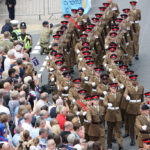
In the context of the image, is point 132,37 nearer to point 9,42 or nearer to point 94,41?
point 94,41

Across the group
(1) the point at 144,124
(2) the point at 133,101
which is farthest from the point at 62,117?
(2) the point at 133,101

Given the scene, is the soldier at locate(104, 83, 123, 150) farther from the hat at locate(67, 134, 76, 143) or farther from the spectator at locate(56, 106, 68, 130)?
the hat at locate(67, 134, 76, 143)

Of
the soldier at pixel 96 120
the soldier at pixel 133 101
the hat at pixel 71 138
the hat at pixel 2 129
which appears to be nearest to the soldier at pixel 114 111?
the soldier at pixel 133 101

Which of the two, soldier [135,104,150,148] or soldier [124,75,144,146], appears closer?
soldier [135,104,150,148]

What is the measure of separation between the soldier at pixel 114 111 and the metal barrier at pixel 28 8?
13004mm

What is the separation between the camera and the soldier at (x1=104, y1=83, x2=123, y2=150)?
16906 millimetres

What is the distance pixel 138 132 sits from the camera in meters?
15.8

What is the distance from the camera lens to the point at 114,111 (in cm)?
1695

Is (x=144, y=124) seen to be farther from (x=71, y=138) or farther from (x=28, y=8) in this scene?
(x=28, y=8)

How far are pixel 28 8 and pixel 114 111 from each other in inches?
590

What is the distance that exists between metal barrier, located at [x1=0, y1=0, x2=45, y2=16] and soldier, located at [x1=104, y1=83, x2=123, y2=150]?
13004mm

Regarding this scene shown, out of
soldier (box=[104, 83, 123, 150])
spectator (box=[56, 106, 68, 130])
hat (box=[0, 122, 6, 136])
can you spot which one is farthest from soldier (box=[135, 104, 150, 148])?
hat (box=[0, 122, 6, 136])

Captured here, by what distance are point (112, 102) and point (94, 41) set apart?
5502 mm

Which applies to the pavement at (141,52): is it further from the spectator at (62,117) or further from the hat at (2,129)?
the hat at (2,129)
